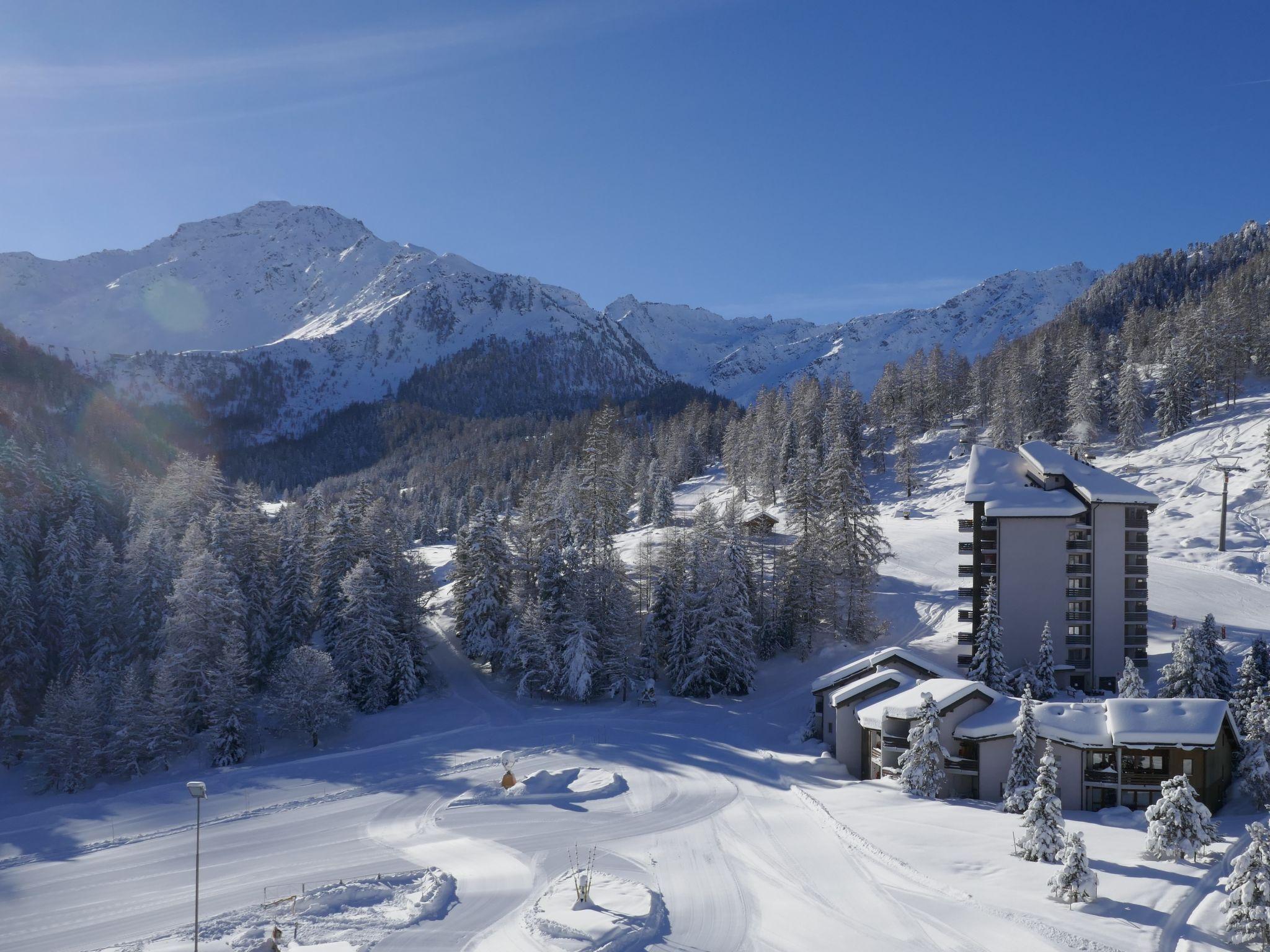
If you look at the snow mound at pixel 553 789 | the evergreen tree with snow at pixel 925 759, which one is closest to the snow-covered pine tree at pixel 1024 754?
the evergreen tree with snow at pixel 925 759

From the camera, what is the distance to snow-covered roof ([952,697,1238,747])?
31781mm

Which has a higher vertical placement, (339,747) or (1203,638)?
(1203,638)

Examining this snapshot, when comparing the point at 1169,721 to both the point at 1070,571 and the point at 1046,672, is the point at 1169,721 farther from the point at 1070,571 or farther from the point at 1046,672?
the point at 1070,571

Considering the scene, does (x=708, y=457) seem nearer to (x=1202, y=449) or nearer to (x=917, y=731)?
(x=1202, y=449)

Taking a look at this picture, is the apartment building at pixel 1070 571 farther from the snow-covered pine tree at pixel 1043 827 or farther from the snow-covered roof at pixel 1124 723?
the snow-covered pine tree at pixel 1043 827

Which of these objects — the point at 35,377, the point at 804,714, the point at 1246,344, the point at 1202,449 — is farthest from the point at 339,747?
the point at 35,377

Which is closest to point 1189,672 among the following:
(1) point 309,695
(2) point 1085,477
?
(2) point 1085,477

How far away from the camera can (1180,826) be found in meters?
24.7

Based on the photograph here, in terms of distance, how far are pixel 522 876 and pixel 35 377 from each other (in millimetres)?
144466

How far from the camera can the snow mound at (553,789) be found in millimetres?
36188

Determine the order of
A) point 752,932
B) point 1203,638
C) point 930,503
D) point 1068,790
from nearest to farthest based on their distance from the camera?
point 752,932, point 1068,790, point 1203,638, point 930,503

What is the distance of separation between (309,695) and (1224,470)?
68.3 metres

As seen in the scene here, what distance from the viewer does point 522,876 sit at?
2722 centimetres

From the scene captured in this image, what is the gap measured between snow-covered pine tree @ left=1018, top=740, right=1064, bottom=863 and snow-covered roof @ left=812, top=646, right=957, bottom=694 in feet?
59.1
